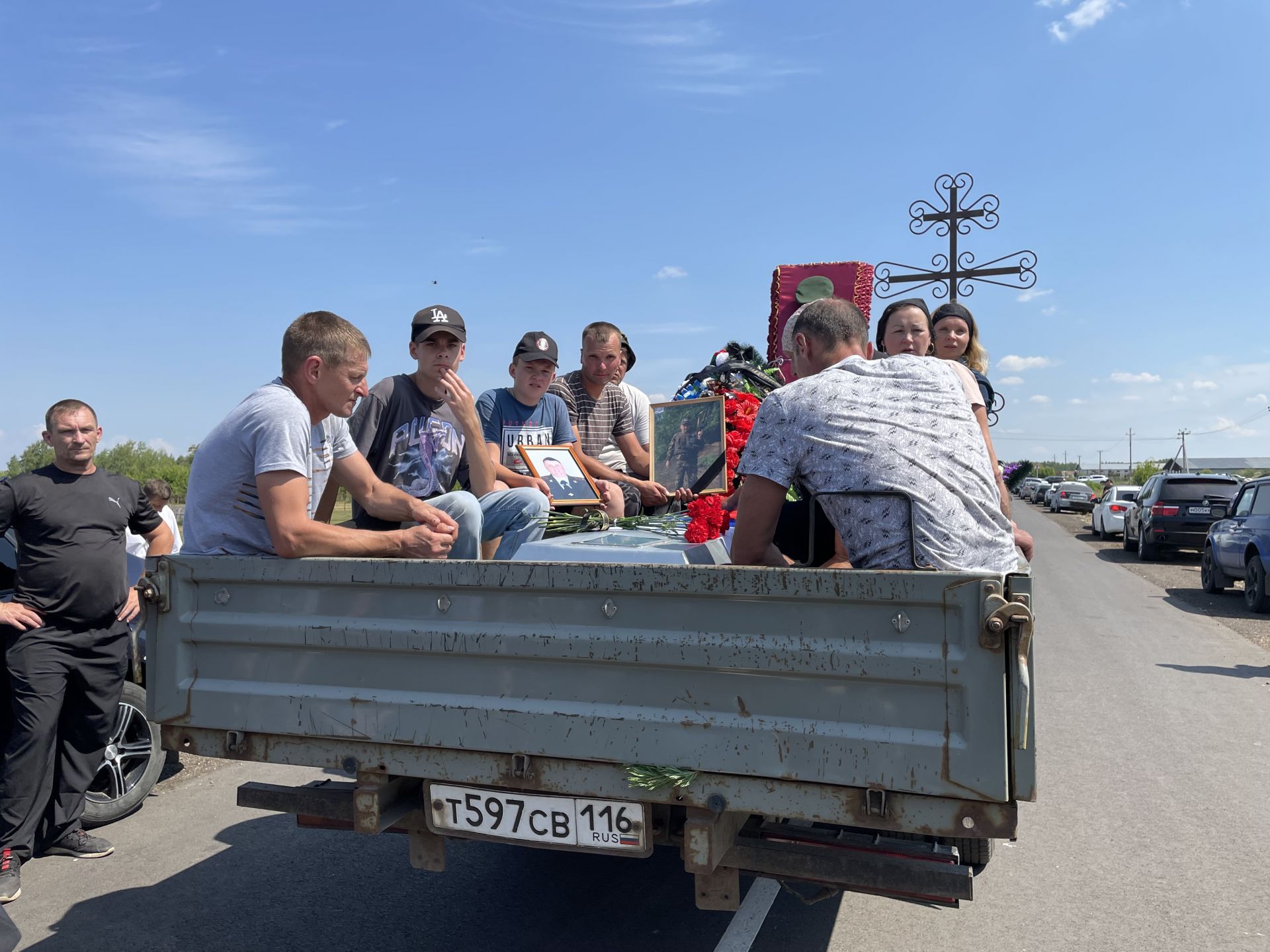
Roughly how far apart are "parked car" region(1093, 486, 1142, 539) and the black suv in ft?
15.0

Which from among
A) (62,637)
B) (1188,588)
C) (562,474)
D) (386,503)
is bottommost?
(1188,588)

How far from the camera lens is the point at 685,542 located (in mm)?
3643

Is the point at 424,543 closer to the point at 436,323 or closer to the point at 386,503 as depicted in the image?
the point at 386,503

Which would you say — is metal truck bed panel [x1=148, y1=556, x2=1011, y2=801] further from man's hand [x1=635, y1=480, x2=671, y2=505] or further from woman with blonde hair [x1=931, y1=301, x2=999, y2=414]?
woman with blonde hair [x1=931, y1=301, x2=999, y2=414]

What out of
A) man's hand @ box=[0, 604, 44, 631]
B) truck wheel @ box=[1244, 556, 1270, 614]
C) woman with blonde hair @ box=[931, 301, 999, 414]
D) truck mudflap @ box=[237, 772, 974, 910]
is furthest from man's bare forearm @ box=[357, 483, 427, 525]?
truck wheel @ box=[1244, 556, 1270, 614]

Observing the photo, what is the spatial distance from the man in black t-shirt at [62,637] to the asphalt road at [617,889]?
27cm

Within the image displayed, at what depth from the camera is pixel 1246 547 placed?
1288 centimetres

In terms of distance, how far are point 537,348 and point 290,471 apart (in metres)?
2.19

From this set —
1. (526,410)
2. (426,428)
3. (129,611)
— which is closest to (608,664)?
(426,428)

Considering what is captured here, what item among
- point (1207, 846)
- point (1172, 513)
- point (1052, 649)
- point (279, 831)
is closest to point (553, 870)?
point (279, 831)

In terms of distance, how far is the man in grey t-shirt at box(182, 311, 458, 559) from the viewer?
10.2 feet

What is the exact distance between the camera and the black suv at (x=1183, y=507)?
1856 centimetres

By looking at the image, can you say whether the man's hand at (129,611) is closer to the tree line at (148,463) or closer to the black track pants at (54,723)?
the black track pants at (54,723)

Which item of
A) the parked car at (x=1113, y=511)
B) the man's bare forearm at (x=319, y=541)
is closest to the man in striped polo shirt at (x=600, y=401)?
the man's bare forearm at (x=319, y=541)
